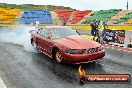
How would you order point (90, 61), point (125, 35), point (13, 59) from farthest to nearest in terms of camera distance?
point (125, 35)
point (13, 59)
point (90, 61)

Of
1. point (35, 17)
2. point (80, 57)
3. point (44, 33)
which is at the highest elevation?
point (44, 33)

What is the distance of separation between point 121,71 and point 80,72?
145cm

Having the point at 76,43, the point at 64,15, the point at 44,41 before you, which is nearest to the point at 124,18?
the point at 64,15

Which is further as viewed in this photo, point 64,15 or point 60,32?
point 64,15

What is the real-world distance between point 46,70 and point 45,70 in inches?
1.5

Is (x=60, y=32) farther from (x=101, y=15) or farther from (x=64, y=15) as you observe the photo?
(x=64, y=15)

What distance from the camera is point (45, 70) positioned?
33.8 feet

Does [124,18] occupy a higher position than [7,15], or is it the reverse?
[7,15]

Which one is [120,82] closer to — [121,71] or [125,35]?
[121,71]

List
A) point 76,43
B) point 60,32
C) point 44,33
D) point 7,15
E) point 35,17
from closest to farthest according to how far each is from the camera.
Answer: point 76,43 < point 60,32 < point 44,33 < point 7,15 < point 35,17

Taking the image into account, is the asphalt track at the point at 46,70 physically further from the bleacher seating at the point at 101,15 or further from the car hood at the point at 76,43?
the bleacher seating at the point at 101,15

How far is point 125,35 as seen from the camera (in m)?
17.3

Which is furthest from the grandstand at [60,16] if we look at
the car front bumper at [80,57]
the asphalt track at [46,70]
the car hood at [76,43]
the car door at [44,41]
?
the car front bumper at [80,57]

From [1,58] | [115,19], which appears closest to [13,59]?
[1,58]
